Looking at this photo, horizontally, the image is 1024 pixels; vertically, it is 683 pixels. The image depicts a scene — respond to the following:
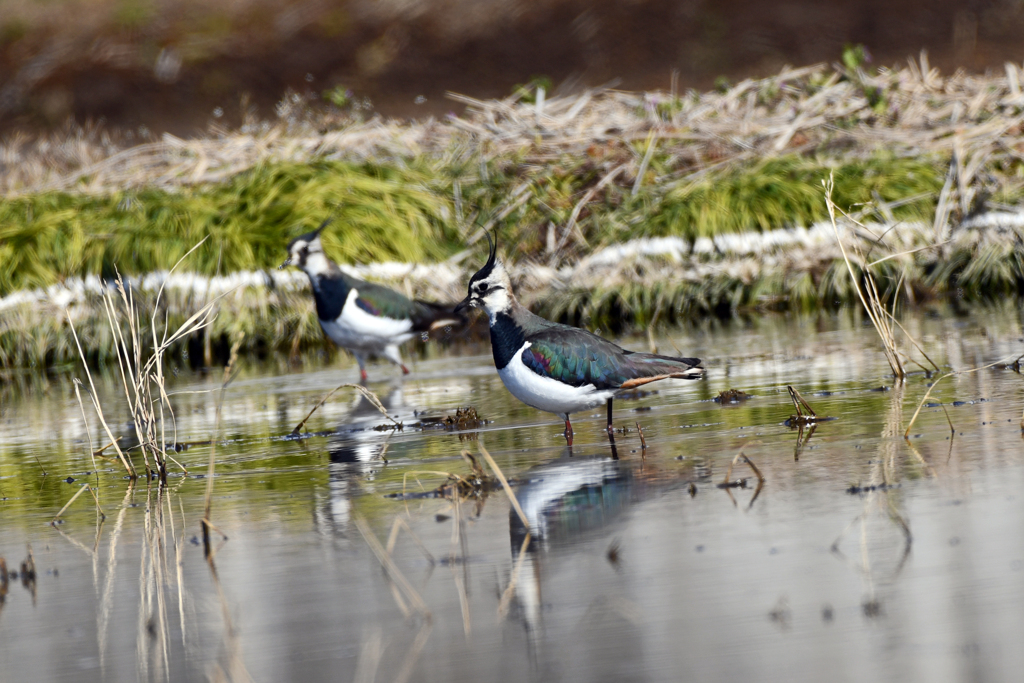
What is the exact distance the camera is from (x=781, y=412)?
7.16 metres

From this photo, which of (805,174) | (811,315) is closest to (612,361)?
(811,315)

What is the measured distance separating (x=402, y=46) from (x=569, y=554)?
35.9 m

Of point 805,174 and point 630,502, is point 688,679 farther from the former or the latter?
point 805,174

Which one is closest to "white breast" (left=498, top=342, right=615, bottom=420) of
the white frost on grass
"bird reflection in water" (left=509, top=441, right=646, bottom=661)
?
"bird reflection in water" (left=509, top=441, right=646, bottom=661)

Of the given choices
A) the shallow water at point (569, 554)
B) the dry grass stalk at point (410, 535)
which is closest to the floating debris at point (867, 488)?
the shallow water at point (569, 554)

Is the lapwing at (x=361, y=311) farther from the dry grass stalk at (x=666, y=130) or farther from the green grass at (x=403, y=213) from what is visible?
the dry grass stalk at (x=666, y=130)

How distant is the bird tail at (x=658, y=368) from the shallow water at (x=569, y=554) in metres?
0.26

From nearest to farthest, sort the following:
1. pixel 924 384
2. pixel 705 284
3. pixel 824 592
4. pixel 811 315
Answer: pixel 824 592 < pixel 924 384 < pixel 811 315 < pixel 705 284

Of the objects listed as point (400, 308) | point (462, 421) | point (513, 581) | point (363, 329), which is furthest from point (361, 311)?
point (513, 581)

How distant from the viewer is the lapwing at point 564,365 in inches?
268

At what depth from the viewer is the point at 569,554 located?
465 centimetres

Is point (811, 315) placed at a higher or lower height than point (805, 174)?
lower

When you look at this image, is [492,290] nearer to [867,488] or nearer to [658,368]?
[658,368]

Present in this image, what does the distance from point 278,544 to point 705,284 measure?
8874mm
